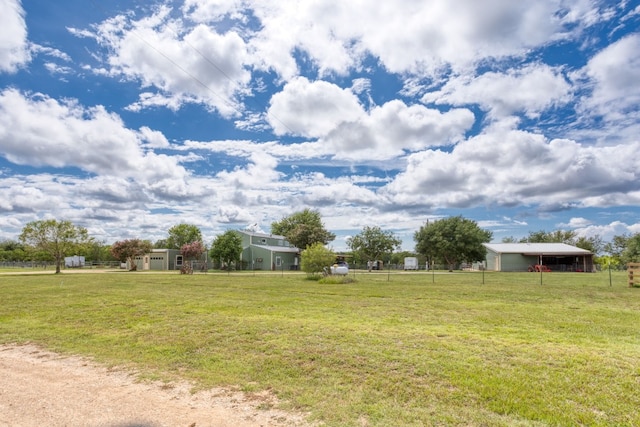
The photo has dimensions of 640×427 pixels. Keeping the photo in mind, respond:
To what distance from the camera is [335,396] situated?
188 inches

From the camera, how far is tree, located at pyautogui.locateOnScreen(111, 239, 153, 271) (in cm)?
5011

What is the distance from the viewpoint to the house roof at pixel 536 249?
48812 millimetres

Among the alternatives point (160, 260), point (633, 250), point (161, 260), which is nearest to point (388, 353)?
point (161, 260)

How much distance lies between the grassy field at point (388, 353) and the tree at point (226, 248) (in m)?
35.5

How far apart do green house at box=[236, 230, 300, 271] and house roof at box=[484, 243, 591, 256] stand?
28.5 metres

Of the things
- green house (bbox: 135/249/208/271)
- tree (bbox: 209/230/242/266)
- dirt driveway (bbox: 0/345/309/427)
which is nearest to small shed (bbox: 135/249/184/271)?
green house (bbox: 135/249/208/271)

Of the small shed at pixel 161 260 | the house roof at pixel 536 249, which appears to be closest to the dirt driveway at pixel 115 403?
the small shed at pixel 161 260

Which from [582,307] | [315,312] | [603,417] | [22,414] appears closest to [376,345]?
[603,417]

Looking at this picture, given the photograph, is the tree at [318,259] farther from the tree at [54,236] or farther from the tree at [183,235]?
the tree at [183,235]

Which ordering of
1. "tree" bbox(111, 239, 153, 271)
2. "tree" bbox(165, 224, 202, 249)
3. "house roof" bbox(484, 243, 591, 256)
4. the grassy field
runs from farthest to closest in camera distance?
"tree" bbox(165, 224, 202, 249)
"tree" bbox(111, 239, 153, 271)
"house roof" bbox(484, 243, 591, 256)
the grassy field

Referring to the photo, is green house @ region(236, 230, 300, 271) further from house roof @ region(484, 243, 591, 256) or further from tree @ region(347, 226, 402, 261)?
house roof @ region(484, 243, 591, 256)

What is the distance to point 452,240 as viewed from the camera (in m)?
52.2

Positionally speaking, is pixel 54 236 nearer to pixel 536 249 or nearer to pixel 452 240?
pixel 452 240

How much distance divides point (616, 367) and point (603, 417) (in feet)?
6.29
